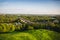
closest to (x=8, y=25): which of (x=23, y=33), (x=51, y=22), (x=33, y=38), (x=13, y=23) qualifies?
(x=13, y=23)

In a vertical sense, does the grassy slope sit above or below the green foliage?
below

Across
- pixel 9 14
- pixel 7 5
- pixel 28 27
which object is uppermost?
pixel 7 5

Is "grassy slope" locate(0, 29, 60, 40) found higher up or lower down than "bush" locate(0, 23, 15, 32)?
lower down

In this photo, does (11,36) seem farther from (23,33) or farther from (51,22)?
(51,22)

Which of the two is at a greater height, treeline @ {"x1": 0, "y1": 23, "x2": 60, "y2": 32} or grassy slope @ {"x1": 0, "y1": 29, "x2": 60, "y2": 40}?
treeline @ {"x1": 0, "y1": 23, "x2": 60, "y2": 32}

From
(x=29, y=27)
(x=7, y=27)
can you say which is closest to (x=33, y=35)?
(x=29, y=27)

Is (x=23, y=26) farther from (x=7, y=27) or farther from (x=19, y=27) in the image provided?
(x=7, y=27)

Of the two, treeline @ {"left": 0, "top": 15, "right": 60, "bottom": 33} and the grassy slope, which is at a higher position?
treeline @ {"left": 0, "top": 15, "right": 60, "bottom": 33}

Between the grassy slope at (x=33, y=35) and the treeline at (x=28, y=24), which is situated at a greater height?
the treeline at (x=28, y=24)
